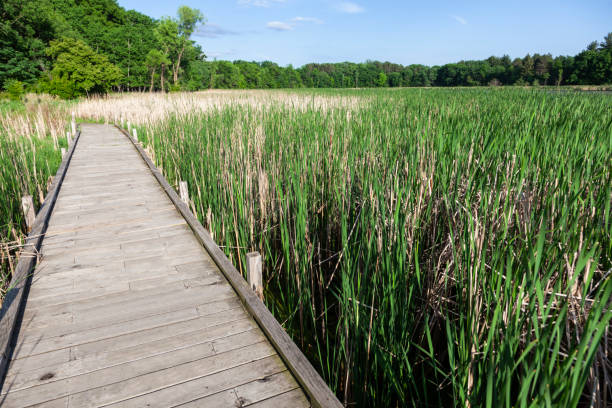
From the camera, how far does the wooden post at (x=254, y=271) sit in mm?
1984

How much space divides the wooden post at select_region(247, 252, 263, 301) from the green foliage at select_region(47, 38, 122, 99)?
20.8m

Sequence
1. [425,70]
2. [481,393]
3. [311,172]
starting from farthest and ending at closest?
[425,70], [311,172], [481,393]

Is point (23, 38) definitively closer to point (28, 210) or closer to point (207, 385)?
point (28, 210)

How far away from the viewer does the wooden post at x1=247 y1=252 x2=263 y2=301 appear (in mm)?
1984

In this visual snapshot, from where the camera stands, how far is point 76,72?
60.2 ft

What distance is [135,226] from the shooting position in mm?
3145

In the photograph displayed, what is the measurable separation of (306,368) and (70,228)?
270 cm

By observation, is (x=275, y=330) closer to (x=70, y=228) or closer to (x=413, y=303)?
(x=413, y=303)

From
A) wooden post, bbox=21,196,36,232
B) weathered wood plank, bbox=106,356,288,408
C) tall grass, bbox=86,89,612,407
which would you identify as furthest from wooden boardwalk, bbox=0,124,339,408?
tall grass, bbox=86,89,612,407

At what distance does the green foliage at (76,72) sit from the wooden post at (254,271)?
20.8 m

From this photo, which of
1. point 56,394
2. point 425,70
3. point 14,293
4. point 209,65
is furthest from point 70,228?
point 425,70

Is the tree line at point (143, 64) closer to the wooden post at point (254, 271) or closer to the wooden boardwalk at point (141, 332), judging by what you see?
the wooden boardwalk at point (141, 332)

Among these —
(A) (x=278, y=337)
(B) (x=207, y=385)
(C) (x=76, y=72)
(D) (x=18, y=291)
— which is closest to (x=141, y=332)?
(B) (x=207, y=385)

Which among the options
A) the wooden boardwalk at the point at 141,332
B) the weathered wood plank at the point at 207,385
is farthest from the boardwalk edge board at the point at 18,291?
the weathered wood plank at the point at 207,385
